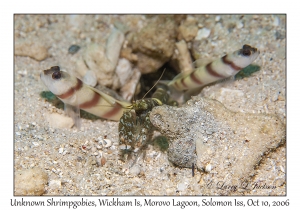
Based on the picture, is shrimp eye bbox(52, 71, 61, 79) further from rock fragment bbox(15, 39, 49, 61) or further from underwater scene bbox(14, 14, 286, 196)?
rock fragment bbox(15, 39, 49, 61)

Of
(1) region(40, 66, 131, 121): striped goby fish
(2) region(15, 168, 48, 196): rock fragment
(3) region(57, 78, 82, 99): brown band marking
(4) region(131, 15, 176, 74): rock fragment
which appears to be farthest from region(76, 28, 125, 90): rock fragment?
(2) region(15, 168, 48, 196): rock fragment

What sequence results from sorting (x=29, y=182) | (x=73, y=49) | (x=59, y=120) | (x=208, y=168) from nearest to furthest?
1. (x=29, y=182)
2. (x=208, y=168)
3. (x=59, y=120)
4. (x=73, y=49)

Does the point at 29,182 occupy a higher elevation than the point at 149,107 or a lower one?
lower

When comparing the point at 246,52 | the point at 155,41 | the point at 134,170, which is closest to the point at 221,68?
the point at 246,52

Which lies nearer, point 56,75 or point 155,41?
point 56,75

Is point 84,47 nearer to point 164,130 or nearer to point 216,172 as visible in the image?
point 164,130

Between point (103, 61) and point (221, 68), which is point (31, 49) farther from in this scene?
point (221, 68)
